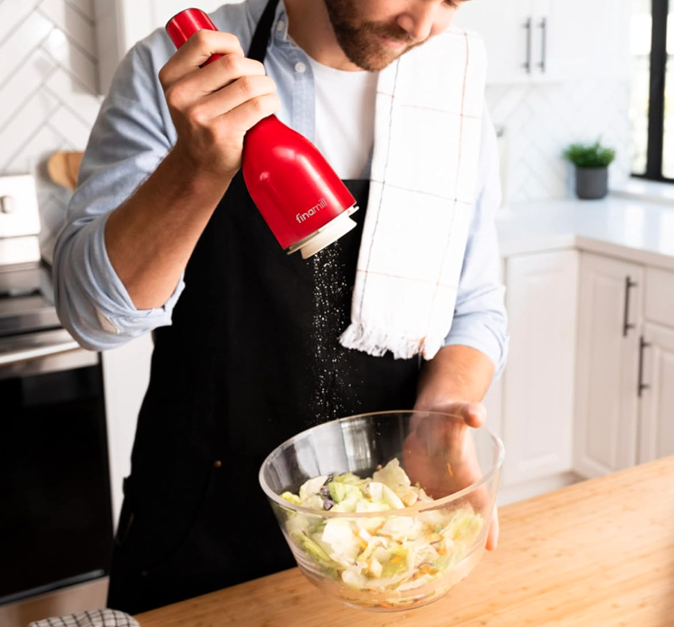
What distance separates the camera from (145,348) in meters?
2.20

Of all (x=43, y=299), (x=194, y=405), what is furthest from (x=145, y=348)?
(x=194, y=405)

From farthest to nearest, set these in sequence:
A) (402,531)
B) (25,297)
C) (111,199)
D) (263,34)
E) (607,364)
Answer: (607,364) < (25,297) < (263,34) < (111,199) < (402,531)

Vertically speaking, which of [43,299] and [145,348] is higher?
[43,299]

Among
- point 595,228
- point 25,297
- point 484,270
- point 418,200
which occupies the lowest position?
point 595,228

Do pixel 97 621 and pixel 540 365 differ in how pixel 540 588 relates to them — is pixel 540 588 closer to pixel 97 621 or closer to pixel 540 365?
pixel 97 621

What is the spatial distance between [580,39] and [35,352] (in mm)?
2030

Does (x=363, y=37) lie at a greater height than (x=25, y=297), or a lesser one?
greater

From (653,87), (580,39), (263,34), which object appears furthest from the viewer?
(653,87)

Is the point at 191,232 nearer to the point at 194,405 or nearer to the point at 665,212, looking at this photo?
the point at 194,405

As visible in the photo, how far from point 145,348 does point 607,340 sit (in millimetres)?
1382

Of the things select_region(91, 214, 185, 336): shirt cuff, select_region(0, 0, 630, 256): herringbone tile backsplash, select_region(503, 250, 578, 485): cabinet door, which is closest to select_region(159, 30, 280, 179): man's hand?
select_region(91, 214, 185, 336): shirt cuff

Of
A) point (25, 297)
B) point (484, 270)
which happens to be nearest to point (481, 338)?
point (484, 270)

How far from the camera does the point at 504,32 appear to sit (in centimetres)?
280

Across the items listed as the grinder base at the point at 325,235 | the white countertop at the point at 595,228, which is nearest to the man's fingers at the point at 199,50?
the grinder base at the point at 325,235
